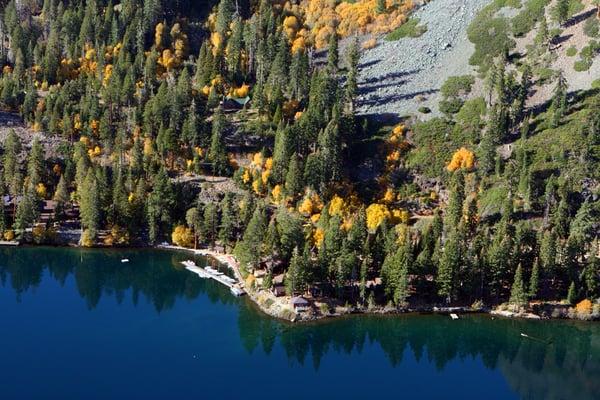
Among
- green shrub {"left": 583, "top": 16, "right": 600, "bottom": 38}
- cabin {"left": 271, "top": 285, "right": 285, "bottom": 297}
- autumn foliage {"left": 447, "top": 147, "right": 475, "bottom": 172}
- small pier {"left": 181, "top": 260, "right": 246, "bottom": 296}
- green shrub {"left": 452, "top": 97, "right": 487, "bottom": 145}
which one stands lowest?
cabin {"left": 271, "top": 285, "right": 285, "bottom": 297}

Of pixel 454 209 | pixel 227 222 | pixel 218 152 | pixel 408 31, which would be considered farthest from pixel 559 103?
pixel 227 222

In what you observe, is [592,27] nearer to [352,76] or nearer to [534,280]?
[352,76]

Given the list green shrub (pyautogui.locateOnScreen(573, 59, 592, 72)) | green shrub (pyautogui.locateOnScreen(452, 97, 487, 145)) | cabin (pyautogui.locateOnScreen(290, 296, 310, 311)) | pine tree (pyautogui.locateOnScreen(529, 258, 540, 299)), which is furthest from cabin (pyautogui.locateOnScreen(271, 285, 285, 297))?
green shrub (pyautogui.locateOnScreen(573, 59, 592, 72))

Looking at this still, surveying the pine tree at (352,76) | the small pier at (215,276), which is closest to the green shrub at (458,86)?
the pine tree at (352,76)

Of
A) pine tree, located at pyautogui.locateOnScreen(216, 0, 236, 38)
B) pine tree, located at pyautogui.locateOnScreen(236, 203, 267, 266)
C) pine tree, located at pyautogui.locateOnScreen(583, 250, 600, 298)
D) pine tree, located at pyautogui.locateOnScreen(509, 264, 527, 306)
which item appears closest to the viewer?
pine tree, located at pyautogui.locateOnScreen(509, 264, 527, 306)

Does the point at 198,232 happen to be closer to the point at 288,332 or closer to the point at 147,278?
the point at 147,278

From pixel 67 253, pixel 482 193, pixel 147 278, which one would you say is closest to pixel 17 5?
pixel 67 253

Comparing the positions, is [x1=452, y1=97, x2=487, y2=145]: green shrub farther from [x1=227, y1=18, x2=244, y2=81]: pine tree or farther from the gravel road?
[x1=227, y1=18, x2=244, y2=81]: pine tree
